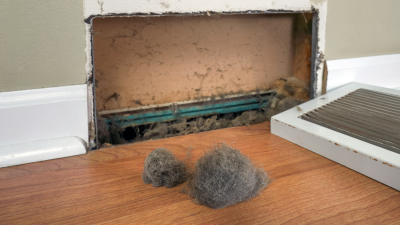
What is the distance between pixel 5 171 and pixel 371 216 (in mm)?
1002

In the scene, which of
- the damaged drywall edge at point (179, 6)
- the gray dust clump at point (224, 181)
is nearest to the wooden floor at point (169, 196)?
the gray dust clump at point (224, 181)

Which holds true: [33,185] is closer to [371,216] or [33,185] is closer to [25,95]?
[25,95]

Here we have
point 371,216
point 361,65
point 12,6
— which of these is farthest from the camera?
point 361,65

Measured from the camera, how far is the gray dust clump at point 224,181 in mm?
640

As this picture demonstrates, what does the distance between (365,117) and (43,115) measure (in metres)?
1.08

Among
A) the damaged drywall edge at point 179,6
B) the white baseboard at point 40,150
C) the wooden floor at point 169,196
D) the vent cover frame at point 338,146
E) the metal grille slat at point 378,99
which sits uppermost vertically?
the damaged drywall edge at point 179,6

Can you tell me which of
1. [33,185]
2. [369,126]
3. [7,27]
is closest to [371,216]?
[369,126]

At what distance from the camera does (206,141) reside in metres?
1.06

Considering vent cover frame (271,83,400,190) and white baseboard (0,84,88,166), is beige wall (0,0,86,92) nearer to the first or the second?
white baseboard (0,84,88,166)

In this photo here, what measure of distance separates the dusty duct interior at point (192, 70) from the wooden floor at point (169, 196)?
0.46 metres

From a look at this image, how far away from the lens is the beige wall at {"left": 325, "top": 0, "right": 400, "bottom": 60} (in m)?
1.33

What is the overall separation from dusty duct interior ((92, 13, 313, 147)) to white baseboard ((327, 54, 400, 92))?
0.16 m

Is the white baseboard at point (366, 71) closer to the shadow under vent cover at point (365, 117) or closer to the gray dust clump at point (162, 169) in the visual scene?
the shadow under vent cover at point (365, 117)

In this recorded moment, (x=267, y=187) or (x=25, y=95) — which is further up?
(x=25, y=95)
